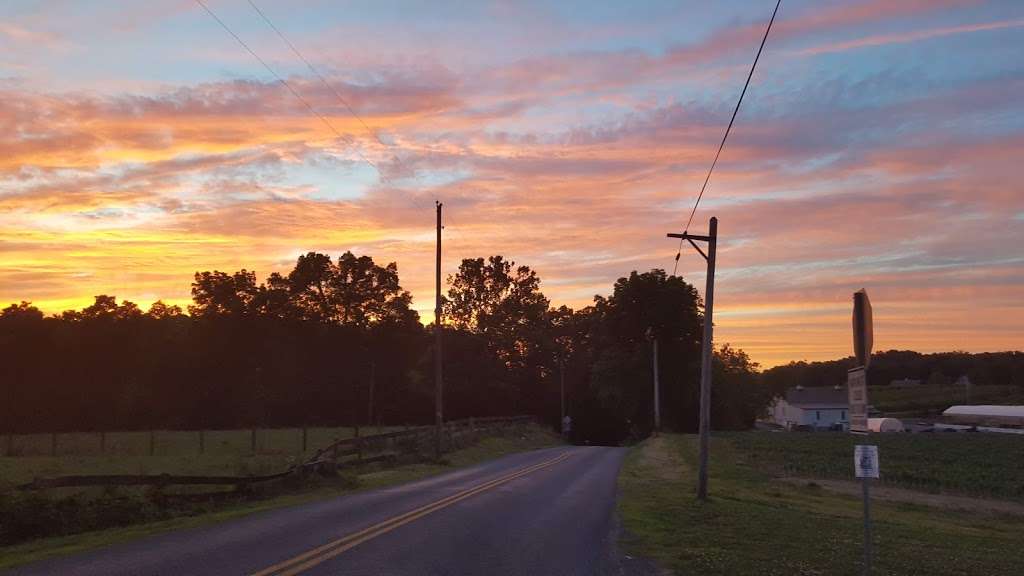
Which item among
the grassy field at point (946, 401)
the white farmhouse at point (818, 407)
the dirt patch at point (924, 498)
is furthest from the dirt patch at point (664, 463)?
the grassy field at point (946, 401)

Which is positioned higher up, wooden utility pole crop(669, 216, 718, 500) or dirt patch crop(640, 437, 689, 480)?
wooden utility pole crop(669, 216, 718, 500)

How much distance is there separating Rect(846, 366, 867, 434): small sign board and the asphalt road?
3.46 m

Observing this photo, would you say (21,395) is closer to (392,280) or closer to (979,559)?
(392,280)

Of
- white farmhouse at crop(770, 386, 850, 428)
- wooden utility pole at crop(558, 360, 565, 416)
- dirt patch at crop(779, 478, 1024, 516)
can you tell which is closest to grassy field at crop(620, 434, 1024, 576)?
dirt patch at crop(779, 478, 1024, 516)

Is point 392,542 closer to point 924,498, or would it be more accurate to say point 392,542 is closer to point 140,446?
point 924,498

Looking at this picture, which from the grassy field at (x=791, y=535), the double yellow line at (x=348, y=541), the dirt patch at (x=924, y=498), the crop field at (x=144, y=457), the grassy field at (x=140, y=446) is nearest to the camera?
the double yellow line at (x=348, y=541)

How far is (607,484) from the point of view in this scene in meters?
25.8

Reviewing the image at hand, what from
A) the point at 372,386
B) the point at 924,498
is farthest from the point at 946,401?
the point at 924,498

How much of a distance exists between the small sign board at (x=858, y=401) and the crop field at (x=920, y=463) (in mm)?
21198

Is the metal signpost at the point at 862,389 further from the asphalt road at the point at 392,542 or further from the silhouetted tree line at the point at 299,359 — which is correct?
the silhouetted tree line at the point at 299,359

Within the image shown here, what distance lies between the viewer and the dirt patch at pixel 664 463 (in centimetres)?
3272

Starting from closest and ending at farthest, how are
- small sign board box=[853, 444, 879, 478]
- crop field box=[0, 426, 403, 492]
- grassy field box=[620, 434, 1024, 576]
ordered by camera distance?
small sign board box=[853, 444, 879, 478], grassy field box=[620, 434, 1024, 576], crop field box=[0, 426, 403, 492]

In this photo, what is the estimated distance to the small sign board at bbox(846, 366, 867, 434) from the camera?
29.5 ft

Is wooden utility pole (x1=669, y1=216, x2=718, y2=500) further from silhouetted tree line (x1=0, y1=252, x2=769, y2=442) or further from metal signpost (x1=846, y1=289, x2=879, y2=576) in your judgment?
silhouetted tree line (x1=0, y1=252, x2=769, y2=442)
